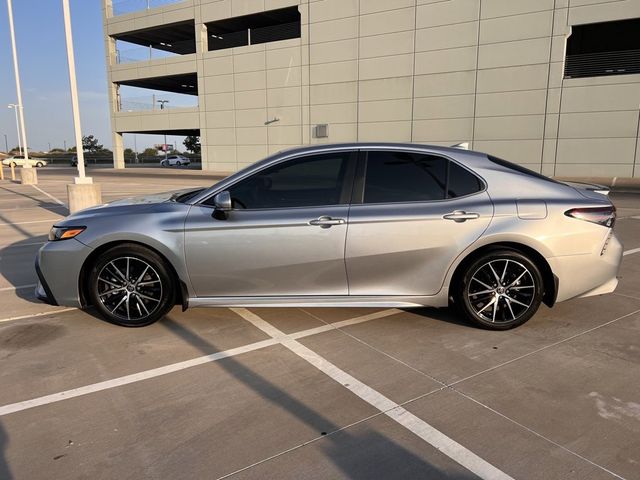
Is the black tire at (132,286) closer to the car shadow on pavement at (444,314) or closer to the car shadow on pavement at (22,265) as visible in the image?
the car shadow on pavement at (22,265)

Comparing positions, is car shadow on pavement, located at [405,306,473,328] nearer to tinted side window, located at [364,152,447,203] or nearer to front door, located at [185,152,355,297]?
front door, located at [185,152,355,297]

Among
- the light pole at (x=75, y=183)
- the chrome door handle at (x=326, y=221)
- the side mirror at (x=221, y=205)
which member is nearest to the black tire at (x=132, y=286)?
the side mirror at (x=221, y=205)

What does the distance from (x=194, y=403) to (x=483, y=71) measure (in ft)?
86.6

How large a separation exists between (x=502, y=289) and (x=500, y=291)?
25 millimetres

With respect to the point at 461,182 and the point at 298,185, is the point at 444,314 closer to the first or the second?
the point at 461,182

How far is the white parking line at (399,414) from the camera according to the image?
257 centimetres

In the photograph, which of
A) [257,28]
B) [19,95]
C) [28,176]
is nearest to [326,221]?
[28,176]

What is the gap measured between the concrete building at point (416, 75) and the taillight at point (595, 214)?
22.6 meters

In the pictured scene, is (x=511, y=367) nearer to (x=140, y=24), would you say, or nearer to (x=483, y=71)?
(x=483, y=71)

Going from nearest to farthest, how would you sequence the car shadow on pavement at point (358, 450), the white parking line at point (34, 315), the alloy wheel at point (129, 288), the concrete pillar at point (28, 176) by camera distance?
the car shadow on pavement at point (358, 450) < the alloy wheel at point (129, 288) < the white parking line at point (34, 315) < the concrete pillar at point (28, 176)

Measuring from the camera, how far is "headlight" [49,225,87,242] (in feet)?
14.4

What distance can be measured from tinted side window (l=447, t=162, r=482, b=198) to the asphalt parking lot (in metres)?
1.22

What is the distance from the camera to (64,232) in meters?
4.43

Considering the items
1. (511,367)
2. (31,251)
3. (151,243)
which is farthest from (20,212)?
(511,367)
